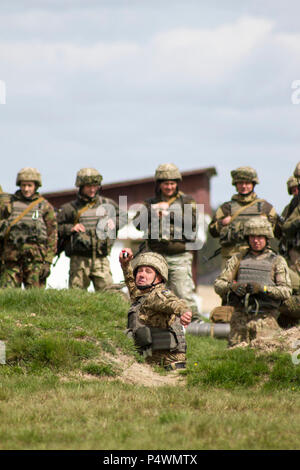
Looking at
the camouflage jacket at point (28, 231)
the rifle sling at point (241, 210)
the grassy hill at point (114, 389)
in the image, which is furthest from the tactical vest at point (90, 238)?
the rifle sling at point (241, 210)

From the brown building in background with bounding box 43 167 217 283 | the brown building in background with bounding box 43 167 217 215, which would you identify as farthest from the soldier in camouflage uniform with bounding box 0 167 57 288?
the brown building in background with bounding box 43 167 217 215

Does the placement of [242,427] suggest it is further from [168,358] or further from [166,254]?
[166,254]

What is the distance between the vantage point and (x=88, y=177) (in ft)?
45.0

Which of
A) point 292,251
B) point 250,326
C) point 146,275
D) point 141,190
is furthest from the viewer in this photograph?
point 141,190

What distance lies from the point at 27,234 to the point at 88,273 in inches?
52.0

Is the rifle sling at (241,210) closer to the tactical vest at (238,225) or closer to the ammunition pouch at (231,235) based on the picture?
the tactical vest at (238,225)

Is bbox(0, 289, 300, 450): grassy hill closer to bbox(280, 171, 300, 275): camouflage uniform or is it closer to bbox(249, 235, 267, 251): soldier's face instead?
bbox(249, 235, 267, 251): soldier's face

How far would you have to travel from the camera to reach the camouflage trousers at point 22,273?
1354 cm

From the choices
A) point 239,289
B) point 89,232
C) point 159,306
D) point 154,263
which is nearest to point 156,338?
point 159,306

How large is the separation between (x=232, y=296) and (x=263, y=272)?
611 mm

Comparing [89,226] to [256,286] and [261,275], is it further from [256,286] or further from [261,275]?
[256,286]

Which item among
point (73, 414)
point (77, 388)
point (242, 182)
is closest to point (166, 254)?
point (242, 182)

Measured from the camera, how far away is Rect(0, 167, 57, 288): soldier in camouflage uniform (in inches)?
533

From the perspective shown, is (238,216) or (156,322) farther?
(238,216)
